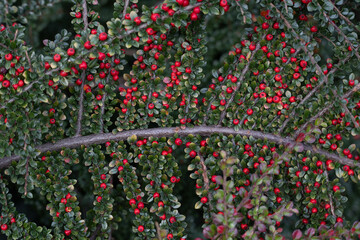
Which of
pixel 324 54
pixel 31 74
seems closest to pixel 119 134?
pixel 31 74

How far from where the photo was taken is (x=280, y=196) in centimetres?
181

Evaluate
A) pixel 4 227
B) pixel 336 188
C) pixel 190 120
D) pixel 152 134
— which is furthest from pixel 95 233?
pixel 336 188

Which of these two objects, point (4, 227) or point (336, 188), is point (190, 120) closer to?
point (336, 188)

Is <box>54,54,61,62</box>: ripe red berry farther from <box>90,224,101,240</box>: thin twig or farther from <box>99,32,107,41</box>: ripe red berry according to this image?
<box>90,224,101,240</box>: thin twig

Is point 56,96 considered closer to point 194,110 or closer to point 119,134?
point 119,134

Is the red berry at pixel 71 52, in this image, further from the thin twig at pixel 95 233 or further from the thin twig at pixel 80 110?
the thin twig at pixel 95 233

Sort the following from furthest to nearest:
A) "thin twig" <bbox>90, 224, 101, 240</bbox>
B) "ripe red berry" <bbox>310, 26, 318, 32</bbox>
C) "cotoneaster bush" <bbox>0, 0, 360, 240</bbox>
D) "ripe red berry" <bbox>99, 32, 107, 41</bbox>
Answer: "thin twig" <bbox>90, 224, 101, 240</bbox> → "ripe red berry" <bbox>310, 26, 318, 32</bbox> → "cotoneaster bush" <bbox>0, 0, 360, 240</bbox> → "ripe red berry" <bbox>99, 32, 107, 41</bbox>

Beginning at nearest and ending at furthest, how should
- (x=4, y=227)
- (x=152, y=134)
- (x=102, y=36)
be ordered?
1. (x=102, y=36)
2. (x=4, y=227)
3. (x=152, y=134)

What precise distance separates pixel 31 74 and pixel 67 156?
16.5 inches

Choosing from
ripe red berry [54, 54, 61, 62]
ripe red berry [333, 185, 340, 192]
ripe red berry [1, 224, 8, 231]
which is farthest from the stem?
ripe red berry [54, 54, 61, 62]

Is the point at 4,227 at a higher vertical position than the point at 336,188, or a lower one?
lower

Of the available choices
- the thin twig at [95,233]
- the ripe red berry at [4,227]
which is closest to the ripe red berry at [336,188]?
the thin twig at [95,233]

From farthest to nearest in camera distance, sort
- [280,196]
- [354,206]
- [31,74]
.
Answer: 1. [354,206]
2. [280,196]
3. [31,74]

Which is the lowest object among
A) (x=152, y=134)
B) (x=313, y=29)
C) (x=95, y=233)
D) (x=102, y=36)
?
(x=95, y=233)
